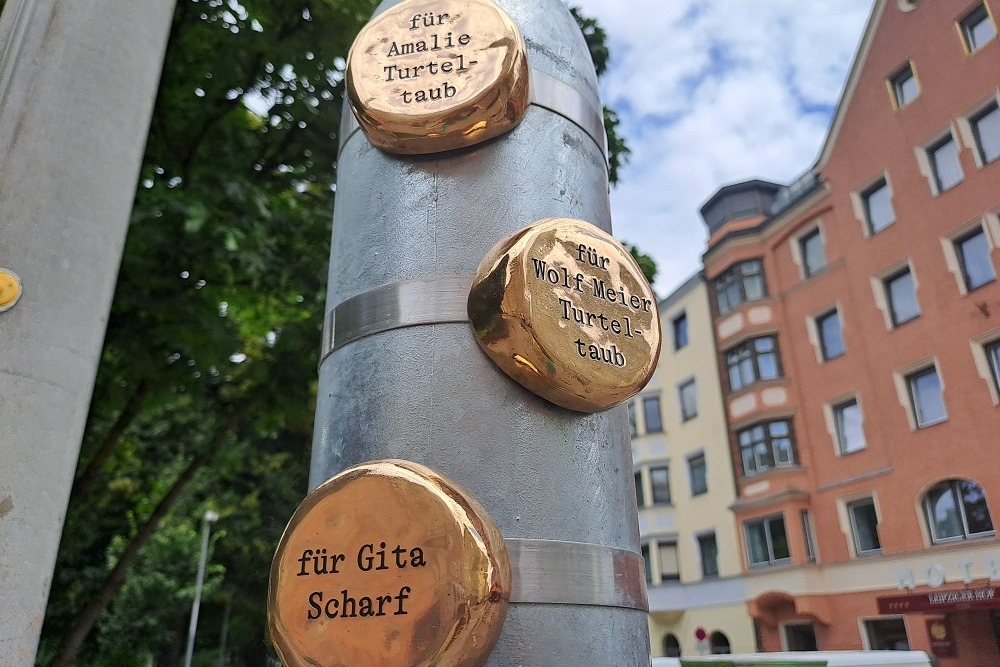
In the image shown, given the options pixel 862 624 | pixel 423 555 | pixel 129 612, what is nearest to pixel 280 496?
pixel 129 612

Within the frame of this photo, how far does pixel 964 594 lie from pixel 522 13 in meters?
15.5

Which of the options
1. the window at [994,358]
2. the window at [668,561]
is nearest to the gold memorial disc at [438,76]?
the window at [994,358]

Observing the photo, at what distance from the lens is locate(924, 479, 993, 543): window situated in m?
14.0

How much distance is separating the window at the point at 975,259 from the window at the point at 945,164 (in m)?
1.14

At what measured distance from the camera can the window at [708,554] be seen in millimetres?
21562

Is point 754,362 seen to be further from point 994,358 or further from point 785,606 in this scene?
point 994,358

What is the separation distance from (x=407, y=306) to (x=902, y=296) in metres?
17.6

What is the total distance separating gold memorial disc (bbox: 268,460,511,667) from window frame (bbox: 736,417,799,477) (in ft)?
63.6

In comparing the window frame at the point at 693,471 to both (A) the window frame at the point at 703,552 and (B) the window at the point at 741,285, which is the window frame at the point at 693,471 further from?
(B) the window at the point at 741,285

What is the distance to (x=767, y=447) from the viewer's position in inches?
776

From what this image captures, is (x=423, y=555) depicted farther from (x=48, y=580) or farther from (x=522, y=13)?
(x=522, y=13)

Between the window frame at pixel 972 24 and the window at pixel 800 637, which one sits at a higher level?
→ the window frame at pixel 972 24

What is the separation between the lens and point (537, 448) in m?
1.28

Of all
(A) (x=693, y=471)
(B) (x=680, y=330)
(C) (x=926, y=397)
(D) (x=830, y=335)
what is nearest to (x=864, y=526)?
(C) (x=926, y=397)
